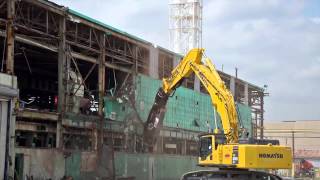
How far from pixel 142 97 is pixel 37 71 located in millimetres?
8062

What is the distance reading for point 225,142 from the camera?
23.3 m

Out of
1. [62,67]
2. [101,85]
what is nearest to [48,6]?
[62,67]

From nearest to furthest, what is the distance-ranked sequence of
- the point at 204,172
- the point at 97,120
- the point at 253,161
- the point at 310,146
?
1. the point at 204,172
2. the point at 253,161
3. the point at 97,120
4. the point at 310,146

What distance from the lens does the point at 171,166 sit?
40250mm

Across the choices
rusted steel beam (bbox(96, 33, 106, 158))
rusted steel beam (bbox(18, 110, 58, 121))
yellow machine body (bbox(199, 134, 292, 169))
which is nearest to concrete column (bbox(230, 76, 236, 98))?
rusted steel beam (bbox(96, 33, 106, 158))

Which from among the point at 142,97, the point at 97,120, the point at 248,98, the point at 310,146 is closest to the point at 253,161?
the point at 97,120

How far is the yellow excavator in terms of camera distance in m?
21.0

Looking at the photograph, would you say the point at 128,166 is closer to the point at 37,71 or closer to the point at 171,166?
the point at 171,166

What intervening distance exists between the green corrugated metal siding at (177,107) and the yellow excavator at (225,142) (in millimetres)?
4110

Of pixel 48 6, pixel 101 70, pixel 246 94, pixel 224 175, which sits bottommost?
pixel 224 175

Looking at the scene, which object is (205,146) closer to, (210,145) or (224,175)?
(210,145)

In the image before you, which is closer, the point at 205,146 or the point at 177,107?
the point at 205,146

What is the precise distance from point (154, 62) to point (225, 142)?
17389 mm

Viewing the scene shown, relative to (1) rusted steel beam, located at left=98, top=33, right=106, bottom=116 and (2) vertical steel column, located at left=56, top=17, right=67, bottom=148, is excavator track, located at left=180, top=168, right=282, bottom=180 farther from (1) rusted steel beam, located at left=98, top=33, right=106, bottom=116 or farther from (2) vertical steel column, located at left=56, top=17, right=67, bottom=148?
(1) rusted steel beam, located at left=98, top=33, right=106, bottom=116
